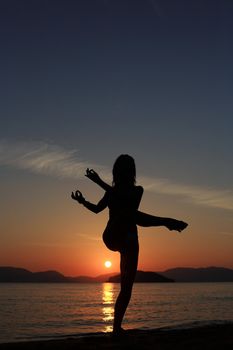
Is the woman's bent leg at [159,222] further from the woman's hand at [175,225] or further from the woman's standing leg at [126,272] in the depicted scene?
the woman's standing leg at [126,272]

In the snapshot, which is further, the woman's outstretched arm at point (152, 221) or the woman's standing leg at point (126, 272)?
the woman's standing leg at point (126, 272)

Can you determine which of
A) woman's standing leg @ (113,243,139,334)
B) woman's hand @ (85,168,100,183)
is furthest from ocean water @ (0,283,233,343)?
woman's hand @ (85,168,100,183)

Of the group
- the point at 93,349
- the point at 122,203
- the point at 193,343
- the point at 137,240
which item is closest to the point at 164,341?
the point at 193,343

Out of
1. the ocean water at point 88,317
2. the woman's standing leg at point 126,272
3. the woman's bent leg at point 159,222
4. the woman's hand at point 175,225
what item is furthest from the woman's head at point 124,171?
the ocean water at point 88,317

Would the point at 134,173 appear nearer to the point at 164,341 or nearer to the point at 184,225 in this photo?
the point at 184,225

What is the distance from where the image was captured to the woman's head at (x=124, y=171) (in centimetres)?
618

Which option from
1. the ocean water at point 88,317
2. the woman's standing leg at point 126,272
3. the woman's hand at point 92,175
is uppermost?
the woman's hand at point 92,175

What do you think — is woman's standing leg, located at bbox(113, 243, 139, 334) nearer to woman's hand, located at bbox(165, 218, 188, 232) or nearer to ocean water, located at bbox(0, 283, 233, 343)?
woman's hand, located at bbox(165, 218, 188, 232)

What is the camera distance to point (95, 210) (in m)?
5.98

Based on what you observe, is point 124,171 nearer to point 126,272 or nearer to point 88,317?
point 126,272

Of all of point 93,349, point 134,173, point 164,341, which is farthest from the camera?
point 164,341

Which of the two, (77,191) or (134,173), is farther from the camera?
(134,173)

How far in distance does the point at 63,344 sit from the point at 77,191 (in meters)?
2.24

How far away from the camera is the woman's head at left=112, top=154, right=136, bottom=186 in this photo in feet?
20.3
